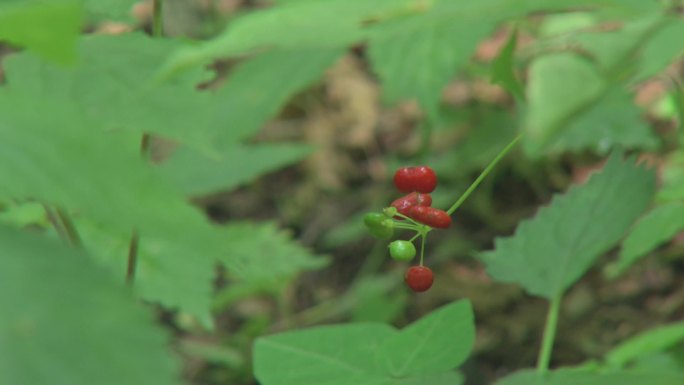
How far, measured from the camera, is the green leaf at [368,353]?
3.00ft

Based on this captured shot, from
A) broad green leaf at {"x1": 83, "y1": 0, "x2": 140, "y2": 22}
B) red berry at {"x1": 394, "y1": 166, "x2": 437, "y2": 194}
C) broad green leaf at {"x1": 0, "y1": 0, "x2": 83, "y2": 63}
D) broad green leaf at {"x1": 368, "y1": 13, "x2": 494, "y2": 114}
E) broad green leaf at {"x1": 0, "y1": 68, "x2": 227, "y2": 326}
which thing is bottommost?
broad green leaf at {"x1": 0, "y1": 68, "x2": 227, "y2": 326}

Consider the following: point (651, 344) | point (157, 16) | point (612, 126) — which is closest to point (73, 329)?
point (157, 16)

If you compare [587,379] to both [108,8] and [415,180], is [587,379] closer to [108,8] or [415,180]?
[415,180]

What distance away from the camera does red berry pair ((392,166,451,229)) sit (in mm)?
873

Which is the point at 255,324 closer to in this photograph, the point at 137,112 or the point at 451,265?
the point at 451,265

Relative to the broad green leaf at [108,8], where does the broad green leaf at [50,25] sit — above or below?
below

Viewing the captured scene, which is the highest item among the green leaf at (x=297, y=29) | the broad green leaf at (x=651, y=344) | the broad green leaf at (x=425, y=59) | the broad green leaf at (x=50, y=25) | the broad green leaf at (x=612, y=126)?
the broad green leaf at (x=612, y=126)

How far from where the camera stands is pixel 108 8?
0.99 meters

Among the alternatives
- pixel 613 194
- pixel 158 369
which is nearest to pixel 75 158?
pixel 158 369

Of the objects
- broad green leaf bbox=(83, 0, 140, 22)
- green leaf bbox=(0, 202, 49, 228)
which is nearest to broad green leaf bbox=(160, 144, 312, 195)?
green leaf bbox=(0, 202, 49, 228)

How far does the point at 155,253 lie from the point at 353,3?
0.95 m

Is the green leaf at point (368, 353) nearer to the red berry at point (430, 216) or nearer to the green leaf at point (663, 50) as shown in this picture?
the red berry at point (430, 216)

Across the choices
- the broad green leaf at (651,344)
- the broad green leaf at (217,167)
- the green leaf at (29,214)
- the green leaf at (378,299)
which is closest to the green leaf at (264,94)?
the green leaf at (29,214)

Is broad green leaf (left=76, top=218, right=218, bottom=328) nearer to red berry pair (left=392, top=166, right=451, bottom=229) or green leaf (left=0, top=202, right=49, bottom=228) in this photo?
green leaf (left=0, top=202, right=49, bottom=228)
